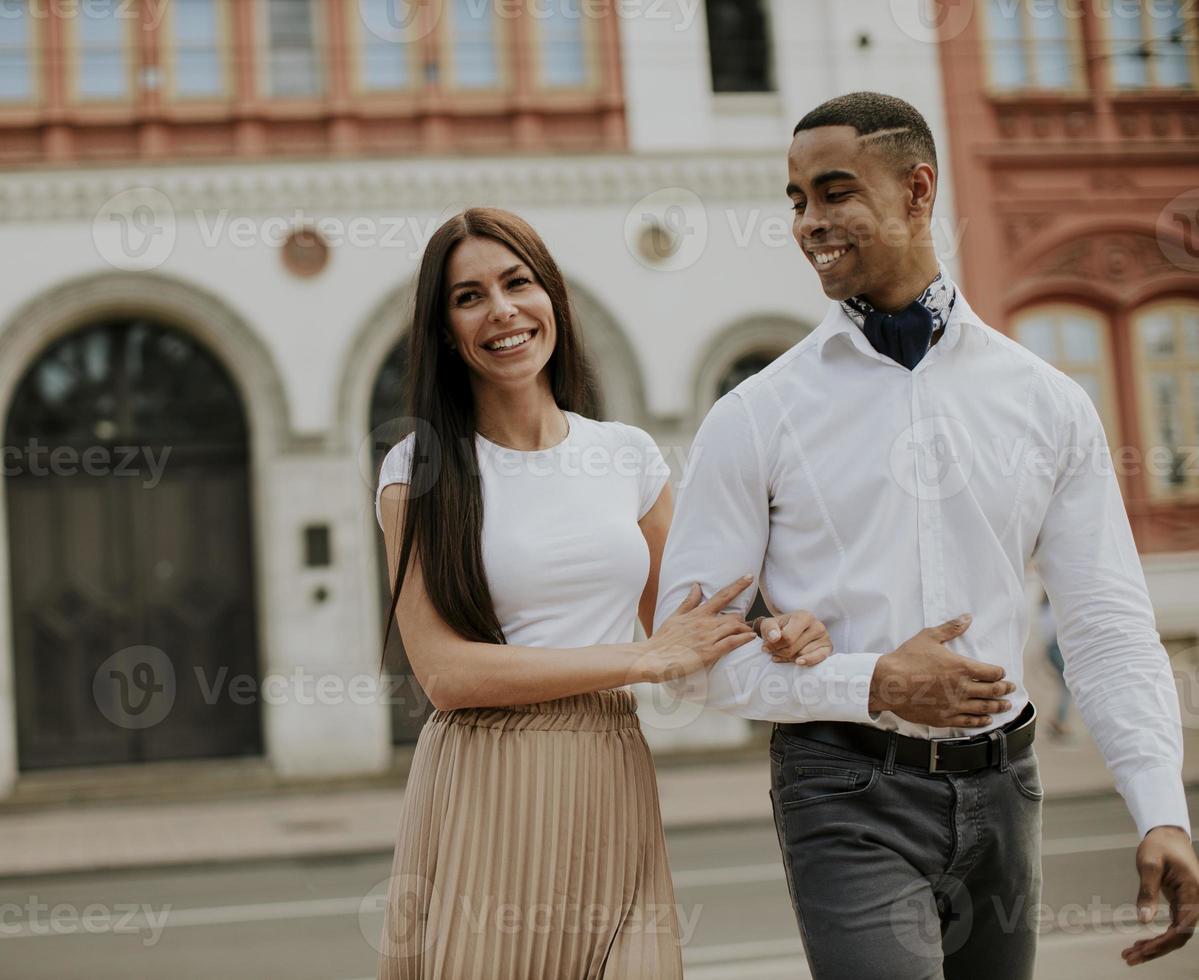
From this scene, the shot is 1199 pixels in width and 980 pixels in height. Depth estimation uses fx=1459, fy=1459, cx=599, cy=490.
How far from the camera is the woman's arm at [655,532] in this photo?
10.1 ft

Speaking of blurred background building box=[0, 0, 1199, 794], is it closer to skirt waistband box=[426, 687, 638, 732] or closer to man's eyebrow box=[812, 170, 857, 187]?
skirt waistband box=[426, 687, 638, 732]

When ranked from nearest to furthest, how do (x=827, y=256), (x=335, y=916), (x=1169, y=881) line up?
(x=1169, y=881)
(x=827, y=256)
(x=335, y=916)

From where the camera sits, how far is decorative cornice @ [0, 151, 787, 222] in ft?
46.9

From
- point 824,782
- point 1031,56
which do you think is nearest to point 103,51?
point 1031,56

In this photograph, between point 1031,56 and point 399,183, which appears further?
point 1031,56

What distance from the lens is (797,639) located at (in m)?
2.37

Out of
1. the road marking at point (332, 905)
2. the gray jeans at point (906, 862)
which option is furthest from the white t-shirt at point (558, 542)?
the road marking at point (332, 905)

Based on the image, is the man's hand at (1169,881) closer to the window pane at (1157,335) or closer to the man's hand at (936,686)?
the man's hand at (936,686)

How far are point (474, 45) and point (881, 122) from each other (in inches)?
538

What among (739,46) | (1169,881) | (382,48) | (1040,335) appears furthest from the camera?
(1040,335)

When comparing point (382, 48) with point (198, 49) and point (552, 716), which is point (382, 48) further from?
point (552, 716)

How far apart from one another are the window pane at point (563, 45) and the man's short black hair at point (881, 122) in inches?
528

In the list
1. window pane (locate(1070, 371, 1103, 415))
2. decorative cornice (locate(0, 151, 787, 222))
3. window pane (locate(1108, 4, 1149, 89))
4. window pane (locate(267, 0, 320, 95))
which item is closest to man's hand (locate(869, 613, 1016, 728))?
decorative cornice (locate(0, 151, 787, 222))

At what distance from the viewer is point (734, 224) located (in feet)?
50.3
